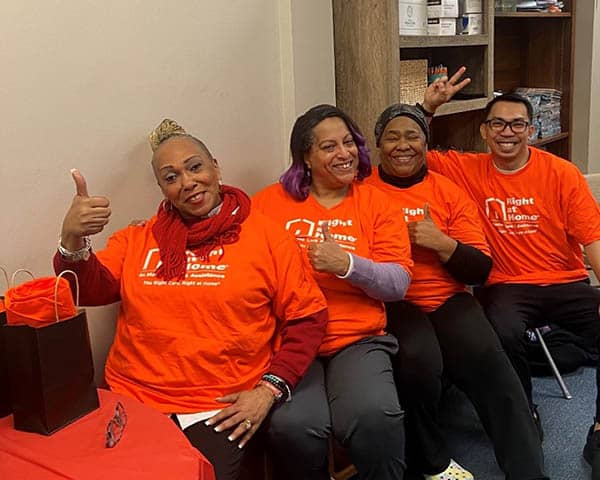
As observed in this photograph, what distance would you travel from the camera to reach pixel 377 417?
168cm

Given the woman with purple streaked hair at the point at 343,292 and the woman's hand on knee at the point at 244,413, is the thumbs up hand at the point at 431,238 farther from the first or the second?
the woman's hand on knee at the point at 244,413

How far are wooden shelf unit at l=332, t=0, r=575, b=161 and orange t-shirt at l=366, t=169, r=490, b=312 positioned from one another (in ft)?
1.46

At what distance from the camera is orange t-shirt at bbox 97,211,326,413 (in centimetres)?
165

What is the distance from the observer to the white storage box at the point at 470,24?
289 cm

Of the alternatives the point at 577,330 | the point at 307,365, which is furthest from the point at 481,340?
the point at 307,365

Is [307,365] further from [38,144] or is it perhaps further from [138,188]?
[38,144]

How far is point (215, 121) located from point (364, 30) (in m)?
0.76

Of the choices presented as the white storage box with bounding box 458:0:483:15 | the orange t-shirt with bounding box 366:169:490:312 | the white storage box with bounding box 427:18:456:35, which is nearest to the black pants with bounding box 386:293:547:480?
the orange t-shirt with bounding box 366:169:490:312

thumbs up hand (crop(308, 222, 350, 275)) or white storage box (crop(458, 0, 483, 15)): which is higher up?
white storage box (crop(458, 0, 483, 15))

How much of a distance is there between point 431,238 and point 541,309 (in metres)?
0.55

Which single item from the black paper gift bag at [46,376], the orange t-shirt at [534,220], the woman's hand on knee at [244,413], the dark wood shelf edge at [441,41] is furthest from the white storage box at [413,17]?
the black paper gift bag at [46,376]

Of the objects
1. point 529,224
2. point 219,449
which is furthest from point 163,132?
point 529,224

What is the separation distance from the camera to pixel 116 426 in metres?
1.21

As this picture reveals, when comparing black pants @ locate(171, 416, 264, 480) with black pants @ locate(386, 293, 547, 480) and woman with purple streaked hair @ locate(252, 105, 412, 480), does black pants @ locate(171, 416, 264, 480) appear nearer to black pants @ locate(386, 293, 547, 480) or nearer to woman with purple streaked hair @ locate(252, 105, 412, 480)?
woman with purple streaked hair @ locate(252, 105, 412, 480)
